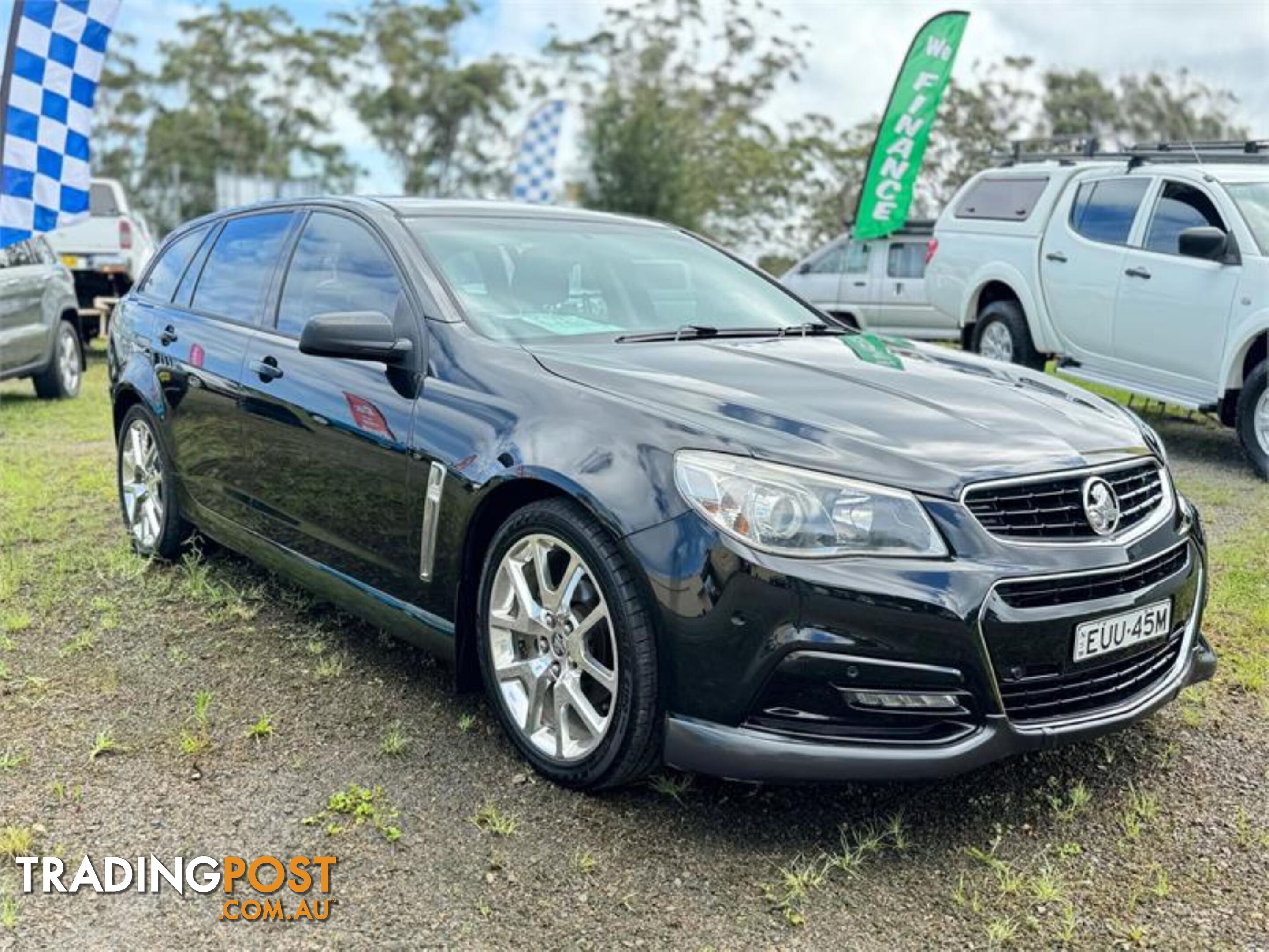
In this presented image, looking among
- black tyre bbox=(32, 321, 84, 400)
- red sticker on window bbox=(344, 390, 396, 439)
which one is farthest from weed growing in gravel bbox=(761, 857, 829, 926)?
black tyre bbox=(32, 321, 84, 400)

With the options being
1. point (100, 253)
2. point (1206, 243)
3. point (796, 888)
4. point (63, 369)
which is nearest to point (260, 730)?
point (796, 888)

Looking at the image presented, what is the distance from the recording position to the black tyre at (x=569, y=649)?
2.74m

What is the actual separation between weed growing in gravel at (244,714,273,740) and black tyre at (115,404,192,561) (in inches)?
64.1

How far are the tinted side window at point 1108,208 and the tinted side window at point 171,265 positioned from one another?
6.01 metres

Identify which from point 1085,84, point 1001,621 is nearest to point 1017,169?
point 1001,621

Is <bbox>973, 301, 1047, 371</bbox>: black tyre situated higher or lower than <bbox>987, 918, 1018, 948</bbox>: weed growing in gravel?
higher

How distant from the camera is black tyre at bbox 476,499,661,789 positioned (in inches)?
108

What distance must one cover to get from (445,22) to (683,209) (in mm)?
15533

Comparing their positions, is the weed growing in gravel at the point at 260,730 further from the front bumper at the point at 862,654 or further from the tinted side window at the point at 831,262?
the tinted side window at the point at 831,262

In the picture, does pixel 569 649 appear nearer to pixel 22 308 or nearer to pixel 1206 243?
pixel 1206 243

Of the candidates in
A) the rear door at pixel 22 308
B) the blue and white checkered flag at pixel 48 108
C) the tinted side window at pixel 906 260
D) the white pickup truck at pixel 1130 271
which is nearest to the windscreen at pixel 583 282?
the white pickup truck at pixel 1130 271

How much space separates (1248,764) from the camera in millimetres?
3172

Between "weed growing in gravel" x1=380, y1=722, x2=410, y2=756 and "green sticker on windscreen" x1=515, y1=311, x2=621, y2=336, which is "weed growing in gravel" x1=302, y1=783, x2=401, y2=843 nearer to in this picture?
"weed growing in gravel" x1=380, y1=722, x2=410, y2=756

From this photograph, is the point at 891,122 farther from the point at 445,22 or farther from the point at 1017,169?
the point at 445,22
